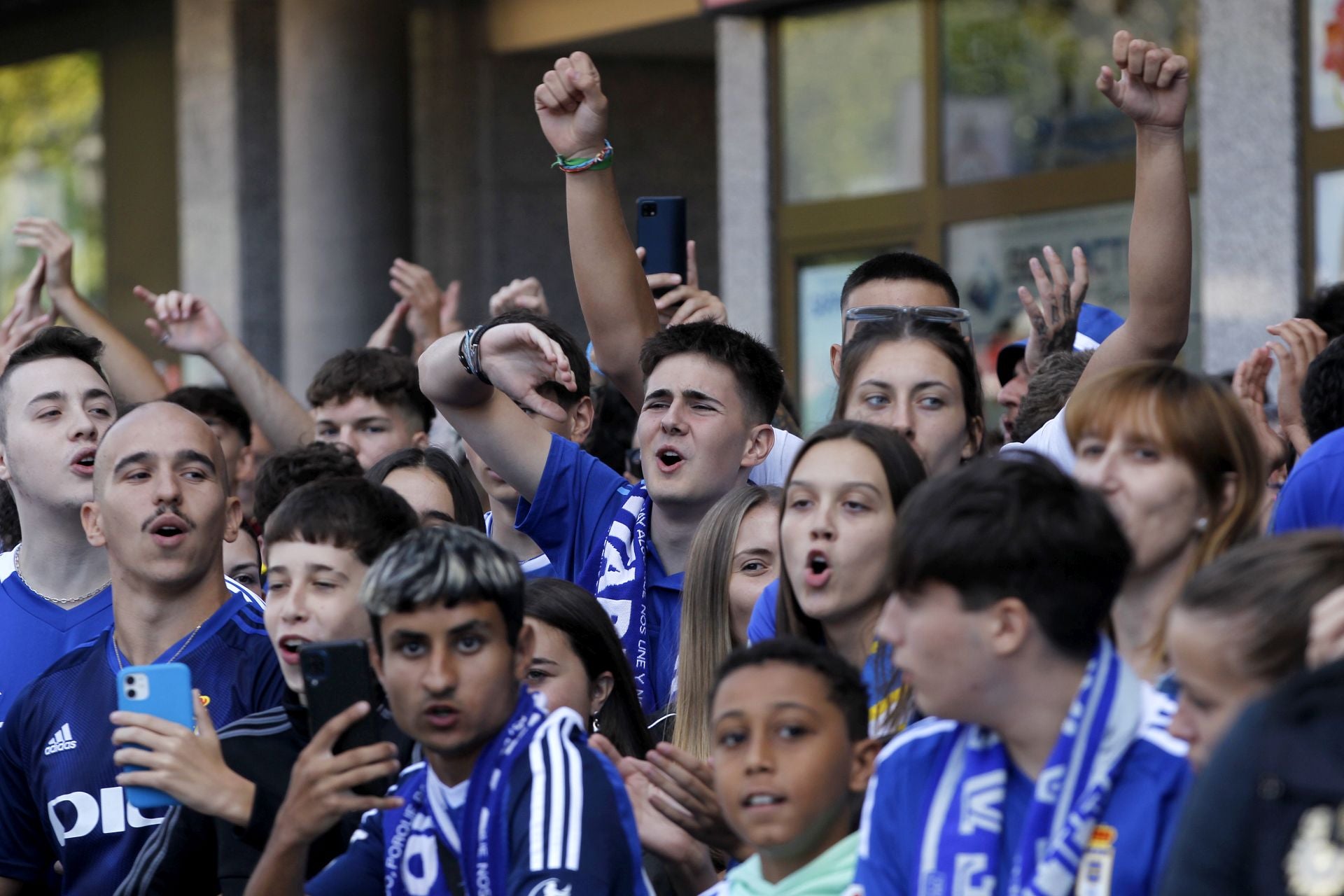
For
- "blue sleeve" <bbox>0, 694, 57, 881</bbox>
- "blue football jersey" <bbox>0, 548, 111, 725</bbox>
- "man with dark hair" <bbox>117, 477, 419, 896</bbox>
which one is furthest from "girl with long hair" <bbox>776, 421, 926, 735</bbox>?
"blue football jersey" <bbox>0, 548, 111, 725</bbox>

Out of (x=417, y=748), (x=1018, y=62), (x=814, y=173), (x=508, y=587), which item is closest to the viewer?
(x=508, y=587)

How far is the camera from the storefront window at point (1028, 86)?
9.38 metres

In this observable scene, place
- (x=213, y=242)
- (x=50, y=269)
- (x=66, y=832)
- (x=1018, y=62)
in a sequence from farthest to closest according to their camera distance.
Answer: (x=213, y=242)
(x=1018, y=62)
(x=50, y=269)
(x=66, y=832)

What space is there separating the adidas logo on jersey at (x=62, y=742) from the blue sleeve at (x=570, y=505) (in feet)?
4.31

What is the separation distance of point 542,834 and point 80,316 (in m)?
4.91

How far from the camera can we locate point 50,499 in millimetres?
5078

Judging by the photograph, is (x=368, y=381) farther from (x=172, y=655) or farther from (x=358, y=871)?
(x=358, y=871)

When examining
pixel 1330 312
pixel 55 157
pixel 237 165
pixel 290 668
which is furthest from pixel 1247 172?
pixel 55 157

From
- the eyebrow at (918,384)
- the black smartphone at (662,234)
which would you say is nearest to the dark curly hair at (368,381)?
the black smartphone at (662,234)

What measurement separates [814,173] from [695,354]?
6111 millimetres

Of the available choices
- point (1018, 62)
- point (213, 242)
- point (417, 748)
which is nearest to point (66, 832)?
point (417, 748)

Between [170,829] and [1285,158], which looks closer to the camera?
[170,829]

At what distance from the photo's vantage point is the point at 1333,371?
14.6 feet

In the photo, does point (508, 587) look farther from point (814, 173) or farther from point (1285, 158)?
point (814, 173)
